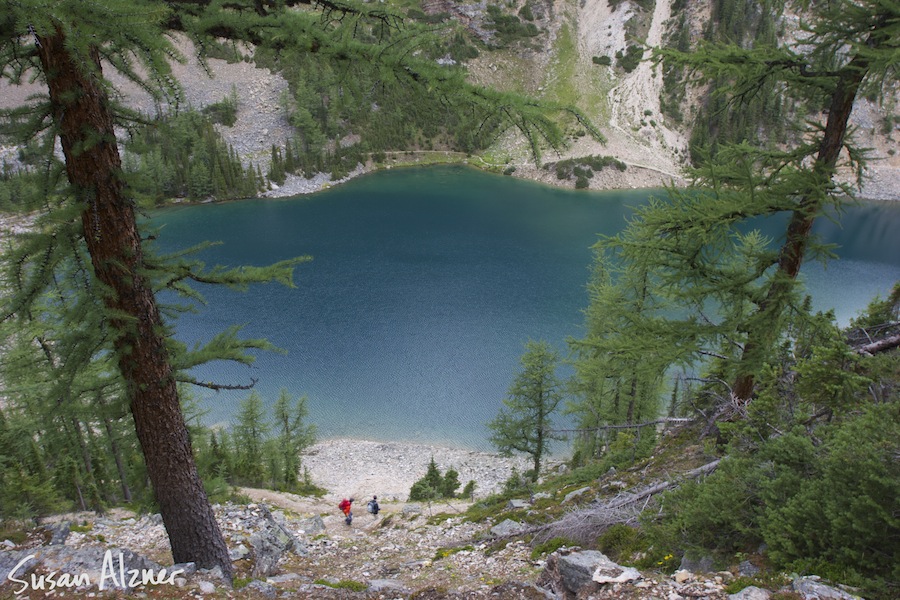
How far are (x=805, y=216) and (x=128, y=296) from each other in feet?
26.7

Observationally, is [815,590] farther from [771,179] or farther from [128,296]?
[128,296]

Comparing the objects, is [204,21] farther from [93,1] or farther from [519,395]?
[519,395]

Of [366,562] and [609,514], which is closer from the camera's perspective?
[609,514]

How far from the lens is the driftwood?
25.0ft

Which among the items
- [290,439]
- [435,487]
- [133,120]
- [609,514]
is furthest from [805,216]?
[290,439]

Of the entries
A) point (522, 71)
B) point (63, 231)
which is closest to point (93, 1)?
point (63, 231)

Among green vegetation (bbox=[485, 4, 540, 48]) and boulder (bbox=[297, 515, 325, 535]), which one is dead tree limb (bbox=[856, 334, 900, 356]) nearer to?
boulder (bbox=[297, 515, 325, 535])

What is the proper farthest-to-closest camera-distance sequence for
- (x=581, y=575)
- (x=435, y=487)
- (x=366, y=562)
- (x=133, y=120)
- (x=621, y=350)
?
1. (x=435, y=487)
2. (x=366, y=562)
3. (x=621, y=350)
4. (x=581, y=575)
5. (x=133, y=120)

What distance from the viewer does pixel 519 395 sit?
21.2 metres

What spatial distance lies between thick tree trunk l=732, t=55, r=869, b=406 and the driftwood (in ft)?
5.02

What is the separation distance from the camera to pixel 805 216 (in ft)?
21.7

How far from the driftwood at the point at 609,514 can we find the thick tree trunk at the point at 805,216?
60.3 inches

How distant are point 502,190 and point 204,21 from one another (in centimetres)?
6964

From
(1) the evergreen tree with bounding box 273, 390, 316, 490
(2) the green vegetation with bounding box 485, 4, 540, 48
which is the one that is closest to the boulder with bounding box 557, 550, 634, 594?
(1) the evergreen tree with bounding box 273, 390, 316, 490
